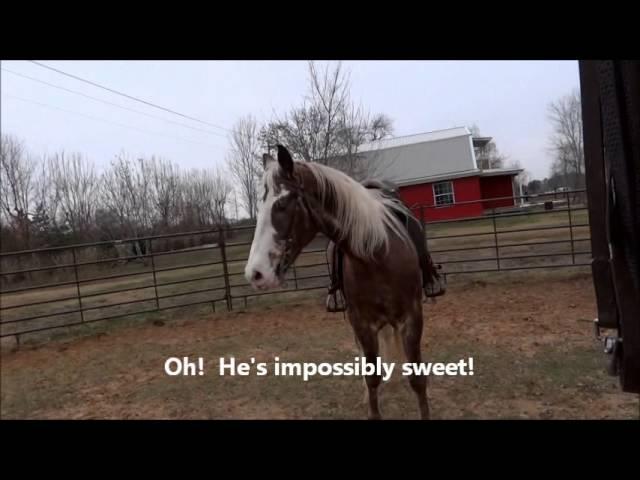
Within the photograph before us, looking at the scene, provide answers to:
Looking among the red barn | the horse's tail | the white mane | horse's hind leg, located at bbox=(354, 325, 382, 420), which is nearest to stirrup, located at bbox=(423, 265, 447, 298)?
the horse's tail

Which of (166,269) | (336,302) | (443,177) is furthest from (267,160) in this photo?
(443,177)

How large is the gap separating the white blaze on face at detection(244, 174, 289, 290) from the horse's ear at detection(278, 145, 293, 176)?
0.33ft

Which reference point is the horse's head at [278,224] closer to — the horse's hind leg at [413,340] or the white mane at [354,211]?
the white mane at [354,211]

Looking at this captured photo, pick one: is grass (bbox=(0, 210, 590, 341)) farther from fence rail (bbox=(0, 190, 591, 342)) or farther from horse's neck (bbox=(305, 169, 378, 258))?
horse's neck (bbox=(305, 169, 378, 258))

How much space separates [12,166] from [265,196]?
295 inches

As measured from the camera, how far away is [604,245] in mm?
981

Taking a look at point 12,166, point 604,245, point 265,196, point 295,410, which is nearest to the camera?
point 604,245

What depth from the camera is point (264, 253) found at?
5.54ft

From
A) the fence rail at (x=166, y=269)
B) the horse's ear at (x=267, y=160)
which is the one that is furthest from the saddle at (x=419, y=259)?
the fence rail at (x=166, y=269)

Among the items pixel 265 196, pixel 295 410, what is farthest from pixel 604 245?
pixel 295 410

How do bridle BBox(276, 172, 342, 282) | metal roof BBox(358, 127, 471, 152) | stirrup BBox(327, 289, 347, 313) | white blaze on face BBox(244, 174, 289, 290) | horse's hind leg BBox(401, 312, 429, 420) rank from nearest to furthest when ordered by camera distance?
1. white blaze on face BBox(244, 174, 289, 290)
2. bridle BBox(276, 172, 342, 282)
3. horse's hind leg BBox(401, 312, 429, 420)
4. stirrup BBox(327, 289, 347, 313)
5. metal roof BBox(358, 127, 471, 152)

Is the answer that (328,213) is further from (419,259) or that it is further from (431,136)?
(431,136)

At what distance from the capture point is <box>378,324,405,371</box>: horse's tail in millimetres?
2879
